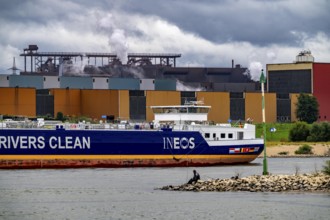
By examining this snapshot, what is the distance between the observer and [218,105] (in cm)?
14625

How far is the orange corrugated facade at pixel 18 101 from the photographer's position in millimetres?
131625

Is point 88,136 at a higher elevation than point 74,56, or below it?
below

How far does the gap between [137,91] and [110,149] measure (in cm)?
5897

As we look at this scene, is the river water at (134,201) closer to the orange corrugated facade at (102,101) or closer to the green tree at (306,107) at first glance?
the orange corrugated facade at (102,101)

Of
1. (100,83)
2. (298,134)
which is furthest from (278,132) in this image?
(100,83)

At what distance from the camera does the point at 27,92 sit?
13512 cm

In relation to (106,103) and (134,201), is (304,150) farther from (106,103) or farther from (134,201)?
(134,201)

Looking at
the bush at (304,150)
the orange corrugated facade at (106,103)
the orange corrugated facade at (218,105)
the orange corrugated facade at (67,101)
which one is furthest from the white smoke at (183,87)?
the bush at (304,150)

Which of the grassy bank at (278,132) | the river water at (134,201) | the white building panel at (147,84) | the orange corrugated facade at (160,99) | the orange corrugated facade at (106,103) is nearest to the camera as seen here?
the river water at (134,201)

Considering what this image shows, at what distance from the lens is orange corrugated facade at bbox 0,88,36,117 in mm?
131625

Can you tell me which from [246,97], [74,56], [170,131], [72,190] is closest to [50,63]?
[74,56]

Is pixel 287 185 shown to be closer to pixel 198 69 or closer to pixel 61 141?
pixel 61 141

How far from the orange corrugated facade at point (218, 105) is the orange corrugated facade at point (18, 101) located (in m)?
25.4

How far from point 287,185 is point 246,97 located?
302 ft
